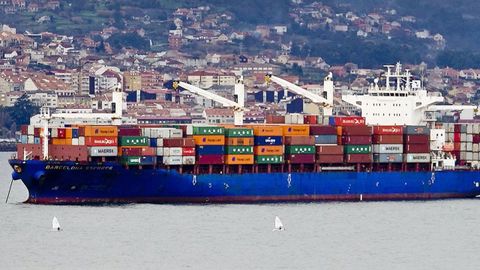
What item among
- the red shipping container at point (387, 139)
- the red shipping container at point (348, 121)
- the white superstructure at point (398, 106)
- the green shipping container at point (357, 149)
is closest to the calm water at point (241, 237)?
the green shipping container at point (357, 149)

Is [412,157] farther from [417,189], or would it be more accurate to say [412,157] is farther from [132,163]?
[132,163]

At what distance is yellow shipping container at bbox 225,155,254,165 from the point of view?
83625 mm

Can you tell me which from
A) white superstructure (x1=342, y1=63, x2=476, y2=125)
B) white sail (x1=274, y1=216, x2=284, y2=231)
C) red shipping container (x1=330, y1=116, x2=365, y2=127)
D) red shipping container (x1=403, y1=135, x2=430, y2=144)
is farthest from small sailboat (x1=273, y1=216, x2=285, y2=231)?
white superstructure (x1=342, y1=63, x2=476, y2=125)

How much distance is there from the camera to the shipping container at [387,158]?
86.8 m

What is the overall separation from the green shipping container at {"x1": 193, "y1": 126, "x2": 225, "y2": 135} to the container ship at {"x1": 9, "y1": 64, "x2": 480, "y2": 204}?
0.12ft

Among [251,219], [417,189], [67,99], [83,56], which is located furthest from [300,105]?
[251,219]

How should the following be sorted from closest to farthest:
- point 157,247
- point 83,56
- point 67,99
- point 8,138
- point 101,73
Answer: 1. point 157,247
2. point 8,138
3. point 67,99
4. point 101,73
5. point 83,56

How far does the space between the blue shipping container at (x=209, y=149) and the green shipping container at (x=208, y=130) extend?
18.8 inches

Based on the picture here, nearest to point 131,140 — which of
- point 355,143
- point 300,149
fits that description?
point 300,149

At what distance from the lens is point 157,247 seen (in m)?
68.4

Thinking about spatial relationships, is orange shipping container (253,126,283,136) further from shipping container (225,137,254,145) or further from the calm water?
the calm water

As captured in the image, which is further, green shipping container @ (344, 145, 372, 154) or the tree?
the tree

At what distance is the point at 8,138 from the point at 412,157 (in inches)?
2415

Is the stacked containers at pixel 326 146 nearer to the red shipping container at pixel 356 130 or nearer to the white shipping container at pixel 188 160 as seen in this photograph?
the red shipping container at pixel 356 130
